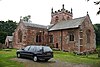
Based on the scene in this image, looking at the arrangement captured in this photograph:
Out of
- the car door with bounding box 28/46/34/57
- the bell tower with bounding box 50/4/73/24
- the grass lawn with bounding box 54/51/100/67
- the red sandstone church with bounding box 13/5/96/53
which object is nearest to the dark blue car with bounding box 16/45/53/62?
the car door with bounding box 28/46/34/57

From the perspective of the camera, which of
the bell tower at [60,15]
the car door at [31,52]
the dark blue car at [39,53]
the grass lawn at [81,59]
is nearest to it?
the dark blue car at [39,53]

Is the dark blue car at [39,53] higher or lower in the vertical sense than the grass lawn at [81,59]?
higher

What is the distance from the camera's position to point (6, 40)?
59.4 metres

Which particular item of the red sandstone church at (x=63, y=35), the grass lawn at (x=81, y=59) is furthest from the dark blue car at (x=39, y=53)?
the red sandstone church at (x=63, y=35)

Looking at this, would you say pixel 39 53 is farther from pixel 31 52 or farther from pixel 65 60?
pixel 65 60

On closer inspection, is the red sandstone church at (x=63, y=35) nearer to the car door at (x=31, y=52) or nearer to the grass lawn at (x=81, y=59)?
the grass lawn at (x=81, y=59)

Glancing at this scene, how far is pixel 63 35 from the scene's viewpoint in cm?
3953

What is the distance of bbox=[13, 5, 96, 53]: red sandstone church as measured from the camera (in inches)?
1446

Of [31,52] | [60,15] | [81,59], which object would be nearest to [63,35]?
[60,15]

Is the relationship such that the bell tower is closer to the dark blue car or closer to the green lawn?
the green lawn

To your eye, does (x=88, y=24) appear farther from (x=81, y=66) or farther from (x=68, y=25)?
(x=81, y=66)

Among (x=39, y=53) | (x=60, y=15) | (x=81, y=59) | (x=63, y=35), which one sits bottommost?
(x=81, y=59)

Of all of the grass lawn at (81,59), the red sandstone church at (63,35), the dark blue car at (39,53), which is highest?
the red sandstone church at (63,35)

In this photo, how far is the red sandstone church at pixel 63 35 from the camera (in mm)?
36719
